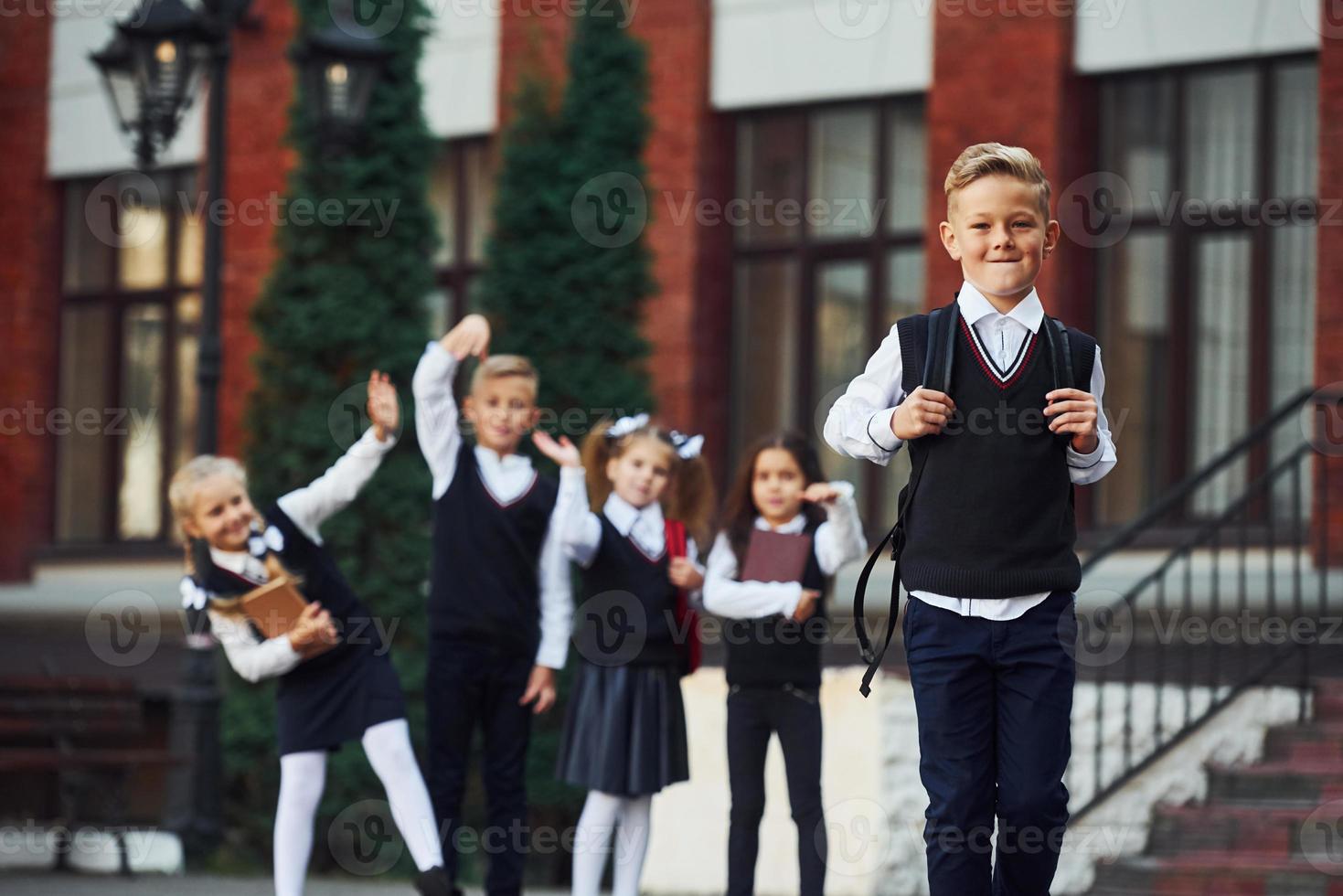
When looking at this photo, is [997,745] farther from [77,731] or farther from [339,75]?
[77,731]

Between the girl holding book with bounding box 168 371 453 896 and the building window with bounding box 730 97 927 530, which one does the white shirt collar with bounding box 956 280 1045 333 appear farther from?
the building window with bounding box 730 97 927 530

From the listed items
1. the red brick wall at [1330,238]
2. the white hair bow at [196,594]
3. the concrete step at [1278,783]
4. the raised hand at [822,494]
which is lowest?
the concrete step at [1278,783]

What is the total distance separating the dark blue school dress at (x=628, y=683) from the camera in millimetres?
6926

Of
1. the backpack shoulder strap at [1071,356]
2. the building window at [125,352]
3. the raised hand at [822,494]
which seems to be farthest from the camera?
the building window at [125,352]

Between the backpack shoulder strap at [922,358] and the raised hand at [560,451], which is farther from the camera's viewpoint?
the raised hand at [560,451]

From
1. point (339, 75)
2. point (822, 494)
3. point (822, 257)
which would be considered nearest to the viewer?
point (822, 494)

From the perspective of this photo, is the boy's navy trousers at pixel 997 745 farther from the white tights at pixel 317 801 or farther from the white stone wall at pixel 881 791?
the white stone wall at pixel 881 791

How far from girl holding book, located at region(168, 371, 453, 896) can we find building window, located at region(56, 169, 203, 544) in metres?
7.90

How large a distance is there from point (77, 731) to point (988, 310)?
8.11m

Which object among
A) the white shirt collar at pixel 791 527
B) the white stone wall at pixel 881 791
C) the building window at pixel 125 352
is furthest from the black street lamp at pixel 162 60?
the white shirt collar at pixel 791 527

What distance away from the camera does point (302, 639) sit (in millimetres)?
6688

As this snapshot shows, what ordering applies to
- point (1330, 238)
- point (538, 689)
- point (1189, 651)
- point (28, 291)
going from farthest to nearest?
point (28, 291) < point (1330, 238) < point (1189, 651) < point (538, 689)

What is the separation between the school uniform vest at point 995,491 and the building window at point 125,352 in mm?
10824

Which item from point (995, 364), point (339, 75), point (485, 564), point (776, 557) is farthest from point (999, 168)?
point (339, 75)
